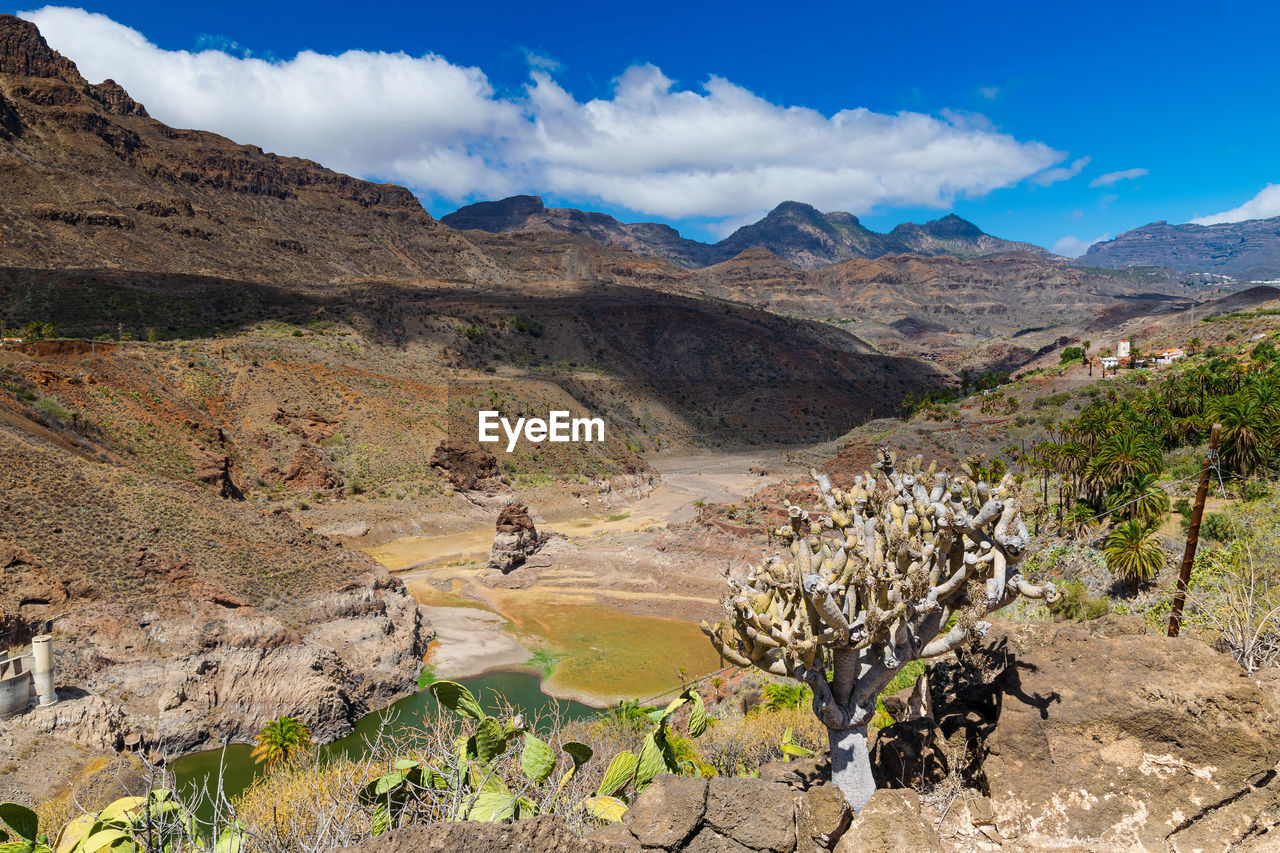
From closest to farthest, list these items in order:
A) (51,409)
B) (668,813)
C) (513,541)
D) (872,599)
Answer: (668,813) < (872,599) < (51,409) < (513,541)

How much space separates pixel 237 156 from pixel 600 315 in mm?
73329

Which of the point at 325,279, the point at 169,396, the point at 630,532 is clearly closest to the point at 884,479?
the point at 630,532

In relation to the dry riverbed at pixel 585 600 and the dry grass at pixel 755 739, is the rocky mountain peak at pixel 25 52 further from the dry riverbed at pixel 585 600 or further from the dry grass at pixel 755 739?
the dry grass at pixel 755 739

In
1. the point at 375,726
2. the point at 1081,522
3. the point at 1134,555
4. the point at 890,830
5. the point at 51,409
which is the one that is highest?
the point at 51,409

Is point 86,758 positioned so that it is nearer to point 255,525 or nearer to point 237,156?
point 255,525

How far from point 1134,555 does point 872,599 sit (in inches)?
677

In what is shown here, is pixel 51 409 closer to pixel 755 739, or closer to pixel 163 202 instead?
pixel 755 739

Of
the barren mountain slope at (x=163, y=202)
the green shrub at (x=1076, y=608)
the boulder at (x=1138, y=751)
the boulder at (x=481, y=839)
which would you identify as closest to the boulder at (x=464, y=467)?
the green shrub at (x=1076, y=608)

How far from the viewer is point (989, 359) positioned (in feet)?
430

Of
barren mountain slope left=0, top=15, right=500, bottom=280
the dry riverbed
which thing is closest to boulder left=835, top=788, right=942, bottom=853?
the dry riverbed

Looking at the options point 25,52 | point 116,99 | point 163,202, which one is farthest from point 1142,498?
point 116,99

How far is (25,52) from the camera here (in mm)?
95562

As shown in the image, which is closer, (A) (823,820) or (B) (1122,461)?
(A) (823,820)

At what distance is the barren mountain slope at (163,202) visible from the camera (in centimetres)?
7562
